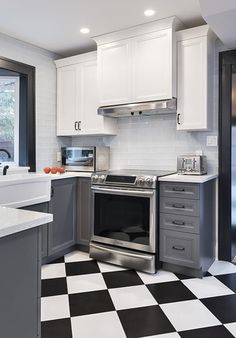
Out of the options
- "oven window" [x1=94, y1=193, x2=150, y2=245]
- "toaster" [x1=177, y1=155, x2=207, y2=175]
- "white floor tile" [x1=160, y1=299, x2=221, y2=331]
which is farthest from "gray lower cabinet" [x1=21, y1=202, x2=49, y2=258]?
"toaster" [x1=177, y1=155, x2=207, y2=175]

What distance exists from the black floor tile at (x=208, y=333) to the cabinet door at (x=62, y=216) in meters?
1.63

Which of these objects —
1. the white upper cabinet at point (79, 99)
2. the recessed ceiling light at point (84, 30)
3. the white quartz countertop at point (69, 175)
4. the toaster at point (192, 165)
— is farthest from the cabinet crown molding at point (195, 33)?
the white quartz countertop at point (69, 175)

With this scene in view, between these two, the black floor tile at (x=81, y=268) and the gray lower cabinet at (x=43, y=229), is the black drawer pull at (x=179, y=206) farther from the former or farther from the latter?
the gray lower cabinet at (x=43, y=229)

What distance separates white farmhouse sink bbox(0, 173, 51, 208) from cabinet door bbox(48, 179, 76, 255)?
0.31 m

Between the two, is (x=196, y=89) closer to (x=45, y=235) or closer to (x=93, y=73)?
(x=93, y=73)

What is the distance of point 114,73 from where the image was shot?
3262 mm

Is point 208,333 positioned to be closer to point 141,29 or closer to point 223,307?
point 223,307

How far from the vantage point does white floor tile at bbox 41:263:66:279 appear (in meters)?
2.68

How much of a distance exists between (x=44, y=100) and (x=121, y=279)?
2.43 meters

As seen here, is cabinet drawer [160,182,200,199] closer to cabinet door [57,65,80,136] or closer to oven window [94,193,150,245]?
oven window [94,193,150,245]

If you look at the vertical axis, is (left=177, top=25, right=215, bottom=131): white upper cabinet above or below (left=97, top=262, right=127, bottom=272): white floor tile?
above

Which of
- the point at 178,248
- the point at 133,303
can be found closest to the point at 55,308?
the point at 133,303

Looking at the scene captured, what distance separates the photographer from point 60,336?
1.79 metres

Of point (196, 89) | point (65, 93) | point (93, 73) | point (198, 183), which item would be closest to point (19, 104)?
point (65, 93)
